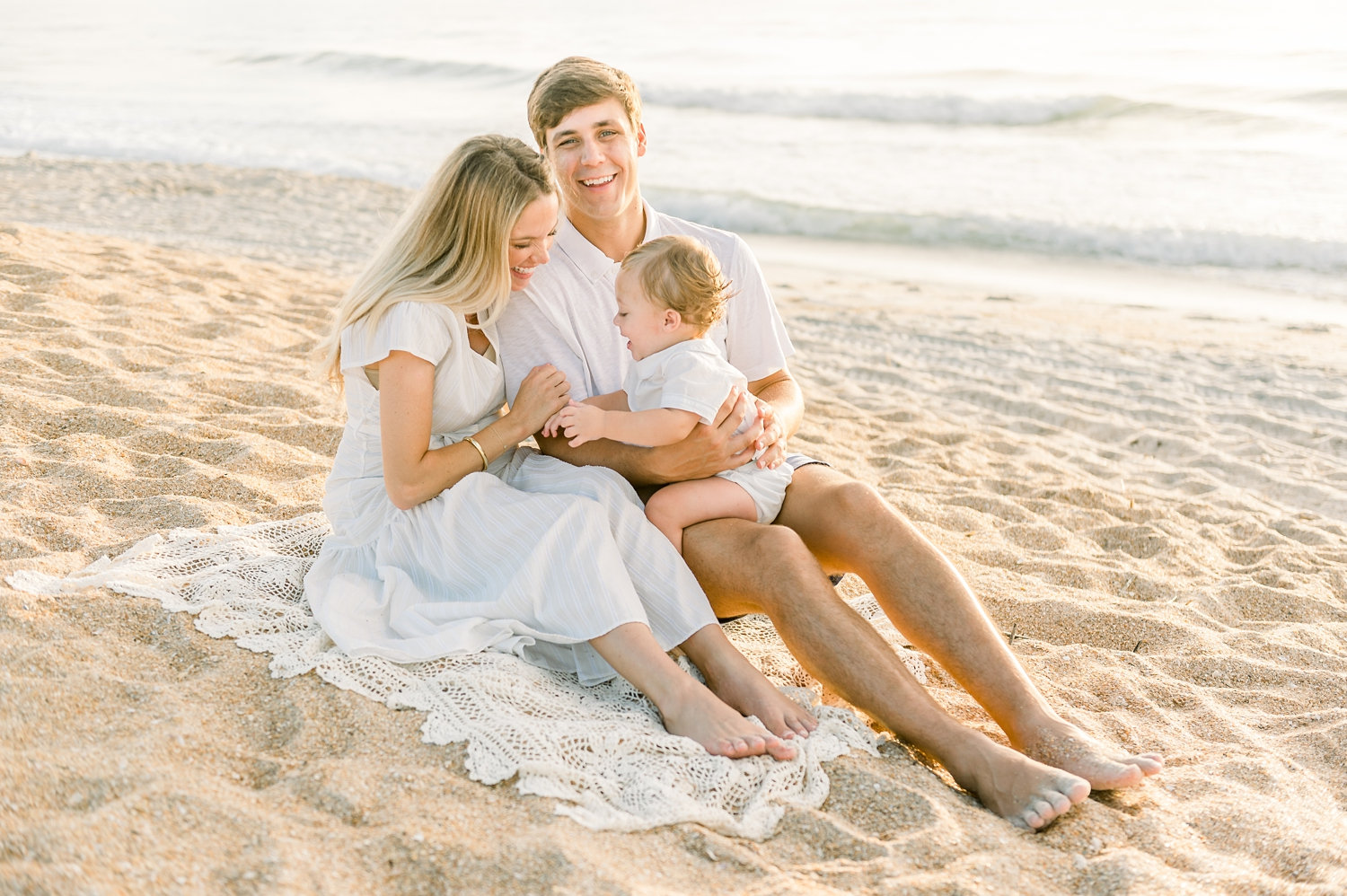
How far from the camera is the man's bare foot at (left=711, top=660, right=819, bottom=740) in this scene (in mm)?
2600

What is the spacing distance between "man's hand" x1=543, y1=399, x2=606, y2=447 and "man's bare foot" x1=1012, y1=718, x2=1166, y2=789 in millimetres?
1333

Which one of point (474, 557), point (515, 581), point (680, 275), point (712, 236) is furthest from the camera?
point (712, 236)

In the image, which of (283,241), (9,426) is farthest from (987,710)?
(283,241)

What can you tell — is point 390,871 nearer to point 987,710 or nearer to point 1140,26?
point 987,710

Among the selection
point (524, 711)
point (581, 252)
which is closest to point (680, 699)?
point (524, 711)

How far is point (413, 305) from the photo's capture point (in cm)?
287

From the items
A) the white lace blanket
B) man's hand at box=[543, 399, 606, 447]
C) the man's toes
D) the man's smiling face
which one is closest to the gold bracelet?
man's hand at box=[543, 399, 606, 447]

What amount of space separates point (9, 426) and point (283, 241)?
5.45m

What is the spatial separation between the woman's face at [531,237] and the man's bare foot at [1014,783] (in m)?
1.70

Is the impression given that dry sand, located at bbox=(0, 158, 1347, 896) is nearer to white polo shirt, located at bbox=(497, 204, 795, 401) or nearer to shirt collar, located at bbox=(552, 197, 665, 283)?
white polo shirt, located at bbox=(497, 204, 795, 401)

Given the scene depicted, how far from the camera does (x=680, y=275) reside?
2980 millimetres

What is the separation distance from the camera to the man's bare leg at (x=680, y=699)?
8.08 feet

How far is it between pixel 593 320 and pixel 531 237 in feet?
1.54

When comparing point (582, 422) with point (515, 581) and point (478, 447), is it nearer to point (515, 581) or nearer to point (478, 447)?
point (478, 447)
